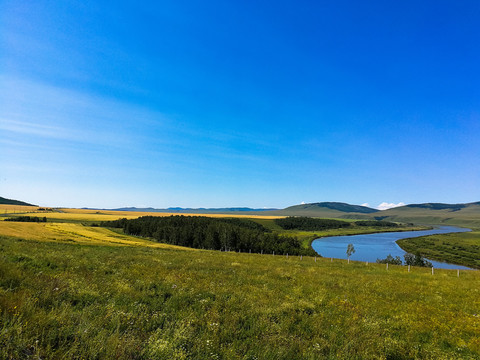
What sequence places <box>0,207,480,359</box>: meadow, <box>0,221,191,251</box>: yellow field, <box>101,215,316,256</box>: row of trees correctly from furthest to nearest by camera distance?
<box>101,215,316,256</box>: row of trees
<box>0,221,191,251</box>: yellow field
<box>0,207,480,359</box>: meadow

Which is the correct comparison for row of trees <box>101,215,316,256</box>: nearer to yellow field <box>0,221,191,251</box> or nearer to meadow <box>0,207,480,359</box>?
yellow field <box>0,221,191,251</box>

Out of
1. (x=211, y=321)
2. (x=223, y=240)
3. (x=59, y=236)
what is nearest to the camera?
(x=211, y=321)

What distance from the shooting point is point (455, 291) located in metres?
19.0

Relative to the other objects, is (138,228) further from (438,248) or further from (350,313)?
(438,248)

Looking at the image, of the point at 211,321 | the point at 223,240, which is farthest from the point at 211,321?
the point at 223,240

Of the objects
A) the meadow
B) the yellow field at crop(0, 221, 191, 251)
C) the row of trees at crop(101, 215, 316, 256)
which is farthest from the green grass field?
→ the row of trees at crop(101, 215, 316, 256)

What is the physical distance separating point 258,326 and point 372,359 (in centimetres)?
375

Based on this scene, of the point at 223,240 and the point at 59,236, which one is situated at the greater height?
the point at 59,236

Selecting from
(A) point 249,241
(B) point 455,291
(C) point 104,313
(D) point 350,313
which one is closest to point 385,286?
(B) point 455,291

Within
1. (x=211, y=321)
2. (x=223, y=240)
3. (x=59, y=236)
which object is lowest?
(x=223, y=240)

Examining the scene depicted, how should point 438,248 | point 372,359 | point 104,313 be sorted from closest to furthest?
1. point 372,359
2. point 104,313
3. point 438,248

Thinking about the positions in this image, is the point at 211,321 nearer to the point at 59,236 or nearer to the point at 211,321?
the point at 211,321

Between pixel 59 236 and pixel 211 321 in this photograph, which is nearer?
pixel 211 321

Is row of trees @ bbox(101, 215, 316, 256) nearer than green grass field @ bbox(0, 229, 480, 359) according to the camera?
No
